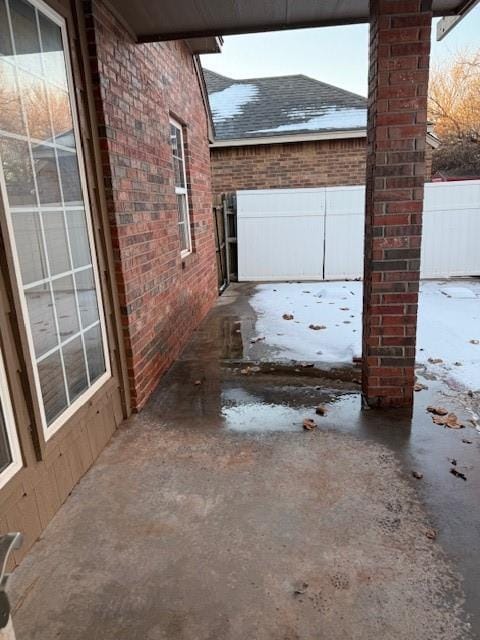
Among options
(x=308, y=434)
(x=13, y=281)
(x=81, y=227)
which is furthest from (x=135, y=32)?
(x=308, y=434)

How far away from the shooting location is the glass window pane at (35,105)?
2.44 m

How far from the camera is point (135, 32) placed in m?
3.91

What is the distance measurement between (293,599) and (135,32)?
445 cm

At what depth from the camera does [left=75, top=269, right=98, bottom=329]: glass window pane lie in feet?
9.90

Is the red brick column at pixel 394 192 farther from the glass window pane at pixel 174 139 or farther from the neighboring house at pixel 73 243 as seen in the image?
the glass window pane at pixel 174 139

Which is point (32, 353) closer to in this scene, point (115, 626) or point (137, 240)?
point (115, 626)

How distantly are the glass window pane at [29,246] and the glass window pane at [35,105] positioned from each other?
0.50 metres

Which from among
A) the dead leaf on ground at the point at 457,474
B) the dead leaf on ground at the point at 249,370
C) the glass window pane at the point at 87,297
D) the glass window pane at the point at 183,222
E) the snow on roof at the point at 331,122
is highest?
the snow on roof at the point at 331,122

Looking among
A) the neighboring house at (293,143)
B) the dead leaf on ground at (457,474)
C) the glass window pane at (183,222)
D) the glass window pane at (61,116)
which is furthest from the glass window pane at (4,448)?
the neighboring house at (293,143)

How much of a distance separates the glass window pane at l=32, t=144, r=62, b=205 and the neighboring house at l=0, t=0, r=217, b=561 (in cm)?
1

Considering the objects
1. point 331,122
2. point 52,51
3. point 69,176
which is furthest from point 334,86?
point 69,176

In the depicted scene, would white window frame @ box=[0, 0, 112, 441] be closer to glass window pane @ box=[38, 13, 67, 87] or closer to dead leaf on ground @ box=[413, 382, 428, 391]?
glass window pane @ box=[38, 13, 67, 87]

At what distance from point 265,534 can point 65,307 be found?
1.81 m

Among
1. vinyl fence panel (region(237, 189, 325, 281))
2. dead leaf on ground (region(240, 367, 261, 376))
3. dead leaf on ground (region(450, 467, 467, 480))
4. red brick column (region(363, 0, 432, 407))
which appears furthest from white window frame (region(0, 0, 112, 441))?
vinyl fence panel (region(237, 189, 325, 281))
